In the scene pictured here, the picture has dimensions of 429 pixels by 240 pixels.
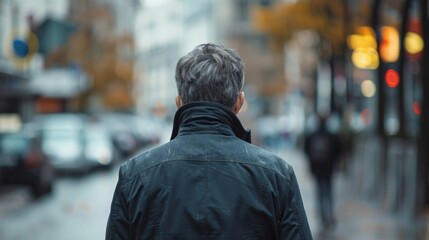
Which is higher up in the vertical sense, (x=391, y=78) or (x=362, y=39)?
(x=362, y=39)

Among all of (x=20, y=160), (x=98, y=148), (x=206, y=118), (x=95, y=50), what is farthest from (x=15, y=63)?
(x=206, y=118)

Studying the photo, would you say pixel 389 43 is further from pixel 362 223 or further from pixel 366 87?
pixel 366 87

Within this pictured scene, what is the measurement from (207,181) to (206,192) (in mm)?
38

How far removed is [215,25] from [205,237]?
349 ft

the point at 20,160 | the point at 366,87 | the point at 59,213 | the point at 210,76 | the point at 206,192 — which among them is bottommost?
the point at 366,87

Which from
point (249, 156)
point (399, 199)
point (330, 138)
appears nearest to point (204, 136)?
point (249, 156)

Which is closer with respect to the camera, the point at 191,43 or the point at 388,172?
the point at 388,172

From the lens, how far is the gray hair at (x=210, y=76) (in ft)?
12.6

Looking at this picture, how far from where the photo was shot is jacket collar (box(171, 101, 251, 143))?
3.86 m

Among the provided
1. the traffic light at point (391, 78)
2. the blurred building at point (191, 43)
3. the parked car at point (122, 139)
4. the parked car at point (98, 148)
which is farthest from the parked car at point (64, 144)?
the blurred building at point (191, 43)

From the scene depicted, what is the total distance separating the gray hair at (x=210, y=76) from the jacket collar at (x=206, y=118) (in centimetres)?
3

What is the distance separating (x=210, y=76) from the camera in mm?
3840

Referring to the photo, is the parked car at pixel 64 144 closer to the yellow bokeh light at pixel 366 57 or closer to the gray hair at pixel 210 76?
the yellow bokeh light at pixel 366 57

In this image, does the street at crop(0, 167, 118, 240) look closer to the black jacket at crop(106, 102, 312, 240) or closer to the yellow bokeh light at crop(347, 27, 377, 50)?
the yellow bokeh light at crop(347, 27, 377, 50)
